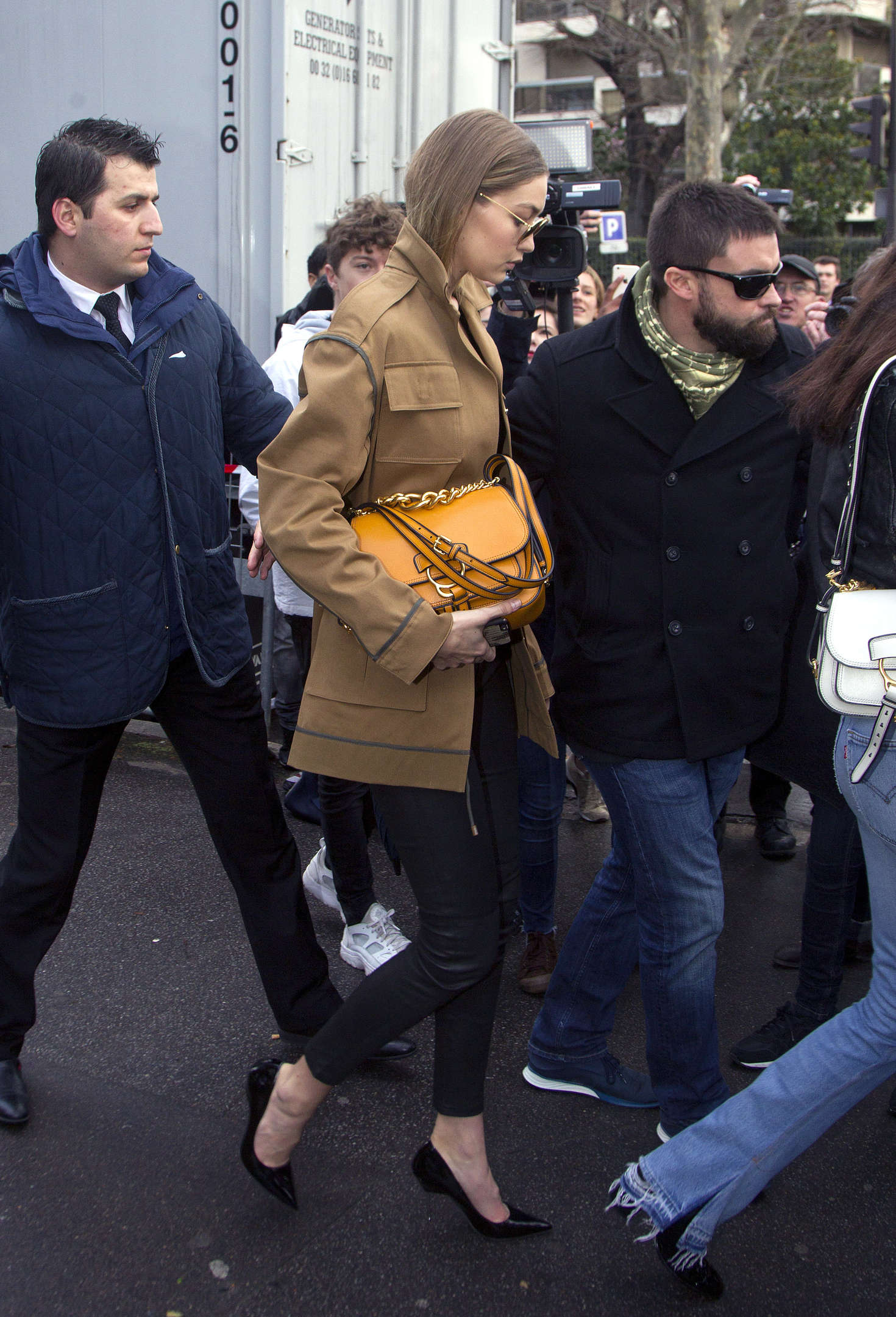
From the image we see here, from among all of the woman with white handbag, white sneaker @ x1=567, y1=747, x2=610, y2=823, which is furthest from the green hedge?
the woman with white handbag

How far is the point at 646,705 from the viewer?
2.59 metres

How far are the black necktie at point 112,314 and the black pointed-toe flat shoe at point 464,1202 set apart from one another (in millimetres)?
1804

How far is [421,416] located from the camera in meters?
2.23

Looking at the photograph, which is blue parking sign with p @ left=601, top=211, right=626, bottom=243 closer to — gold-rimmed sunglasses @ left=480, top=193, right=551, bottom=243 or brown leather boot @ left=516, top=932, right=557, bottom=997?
brown leather boot @ left=516, top=932, right=557, bottom=997

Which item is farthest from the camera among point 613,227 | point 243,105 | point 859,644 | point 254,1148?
point 613,227

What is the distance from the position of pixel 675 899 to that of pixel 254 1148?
3.28 feet

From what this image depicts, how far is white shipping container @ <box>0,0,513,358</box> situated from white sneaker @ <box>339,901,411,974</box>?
140 inches

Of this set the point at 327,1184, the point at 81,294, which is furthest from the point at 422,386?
the point at 327,1184

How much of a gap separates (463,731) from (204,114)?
194 inches

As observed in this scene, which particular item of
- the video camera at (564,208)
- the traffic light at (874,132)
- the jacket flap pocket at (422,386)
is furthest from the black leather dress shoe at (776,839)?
the traffic light at (874,132)

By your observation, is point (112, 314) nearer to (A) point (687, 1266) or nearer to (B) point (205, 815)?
(B) point (205, 815)

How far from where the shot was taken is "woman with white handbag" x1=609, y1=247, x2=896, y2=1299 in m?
2.09

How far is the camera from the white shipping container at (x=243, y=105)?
6.02m

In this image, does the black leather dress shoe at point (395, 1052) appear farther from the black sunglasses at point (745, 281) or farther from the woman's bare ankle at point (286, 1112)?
the black sunglasses at point (745, 281)
